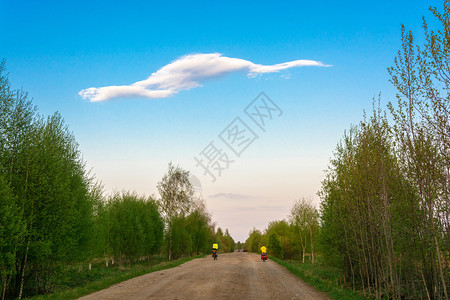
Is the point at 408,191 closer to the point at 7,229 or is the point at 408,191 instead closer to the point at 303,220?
the point at 7,229

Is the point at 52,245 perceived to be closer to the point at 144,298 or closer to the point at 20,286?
the point at 20,286

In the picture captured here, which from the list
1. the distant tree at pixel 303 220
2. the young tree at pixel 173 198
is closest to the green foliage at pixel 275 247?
the distant tree at pixel 303 220

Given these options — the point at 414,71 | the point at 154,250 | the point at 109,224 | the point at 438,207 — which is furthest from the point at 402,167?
the point at 154,250

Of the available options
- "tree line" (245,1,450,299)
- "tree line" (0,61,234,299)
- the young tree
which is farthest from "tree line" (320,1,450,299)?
the young tree

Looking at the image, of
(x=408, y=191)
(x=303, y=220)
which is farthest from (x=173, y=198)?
(x=408, y=191)

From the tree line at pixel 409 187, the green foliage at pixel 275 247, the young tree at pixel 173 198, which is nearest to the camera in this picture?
the tree line at pixel 409 187

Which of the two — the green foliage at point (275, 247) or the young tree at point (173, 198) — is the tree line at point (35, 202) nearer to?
the young tree at point (173, 198)

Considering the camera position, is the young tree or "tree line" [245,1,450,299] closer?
"tree line" [245,1,450,299]

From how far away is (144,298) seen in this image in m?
13.1

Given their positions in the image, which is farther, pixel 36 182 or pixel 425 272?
pixel 36 182

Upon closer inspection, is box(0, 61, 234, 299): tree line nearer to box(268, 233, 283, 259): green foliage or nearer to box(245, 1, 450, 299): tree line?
box(245, 1, 450, 299): tree line

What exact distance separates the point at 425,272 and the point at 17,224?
1766 cm

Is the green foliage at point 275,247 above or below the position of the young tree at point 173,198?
below

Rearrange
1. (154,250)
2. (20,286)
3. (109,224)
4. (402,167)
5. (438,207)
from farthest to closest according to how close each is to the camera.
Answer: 1. (154,250)
2. (109,224)
3. (20,286)
4. (402,167)
5. (438,207)
